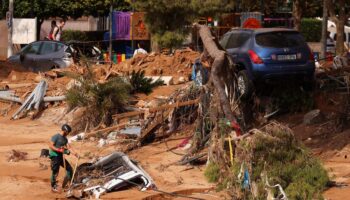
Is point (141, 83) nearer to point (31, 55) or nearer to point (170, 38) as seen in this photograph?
point (170, 38)

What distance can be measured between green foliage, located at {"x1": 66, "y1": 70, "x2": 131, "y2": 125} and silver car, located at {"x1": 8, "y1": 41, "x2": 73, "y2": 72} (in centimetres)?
764

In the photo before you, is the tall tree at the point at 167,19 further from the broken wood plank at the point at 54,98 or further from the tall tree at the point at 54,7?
the tall tree at the point at 54,7

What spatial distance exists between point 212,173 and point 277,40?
19.3 ft

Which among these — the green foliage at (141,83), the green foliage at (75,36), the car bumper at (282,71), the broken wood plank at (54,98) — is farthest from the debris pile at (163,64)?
the green foliage at (75,36)

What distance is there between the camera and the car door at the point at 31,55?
29.5 meters

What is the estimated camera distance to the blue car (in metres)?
18.8

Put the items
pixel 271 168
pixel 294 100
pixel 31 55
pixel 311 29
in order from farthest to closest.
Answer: pixel 311 29
pixel 31 55
pixel 294 100
pixel 271 168

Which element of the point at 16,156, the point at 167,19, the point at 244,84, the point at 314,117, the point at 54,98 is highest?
the point at 167,19

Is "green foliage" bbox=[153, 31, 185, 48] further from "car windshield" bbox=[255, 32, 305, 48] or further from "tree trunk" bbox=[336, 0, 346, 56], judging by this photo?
"car windshield" bbox=[255, 32, 305, 48]

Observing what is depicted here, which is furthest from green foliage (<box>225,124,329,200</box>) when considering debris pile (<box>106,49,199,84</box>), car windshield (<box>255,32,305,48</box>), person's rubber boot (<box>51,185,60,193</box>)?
debris pile (<box>106,49,199,84</box>)

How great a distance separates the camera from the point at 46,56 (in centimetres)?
2922

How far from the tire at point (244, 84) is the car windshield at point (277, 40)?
0.86 meters

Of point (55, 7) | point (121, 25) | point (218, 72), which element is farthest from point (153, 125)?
point (55, 7)

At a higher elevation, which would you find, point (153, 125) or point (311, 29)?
point (311, 29)
